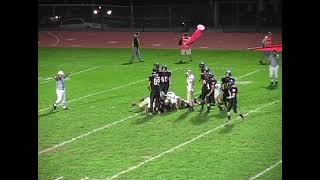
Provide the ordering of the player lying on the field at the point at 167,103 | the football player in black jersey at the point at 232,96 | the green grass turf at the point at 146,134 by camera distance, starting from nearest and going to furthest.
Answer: the green grass turf at the point at 146,134
the football player in black jersey at the point at 232,96
the player lying on the field at the point at 167,103

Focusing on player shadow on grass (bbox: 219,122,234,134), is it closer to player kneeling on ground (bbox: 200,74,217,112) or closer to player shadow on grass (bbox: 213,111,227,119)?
player shadow on grass (bbox: 213,111,227,119)

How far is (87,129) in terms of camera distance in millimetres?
21312

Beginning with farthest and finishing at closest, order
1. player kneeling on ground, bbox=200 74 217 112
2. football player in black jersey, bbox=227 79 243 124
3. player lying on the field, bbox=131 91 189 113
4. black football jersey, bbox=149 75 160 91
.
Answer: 1. player lying on the field, bbox=131 91 189 113
2. player kneeling on ground, bbox=200 74 217 112
3. black football jersey, bbox=149 75 160 91
4. football player in black jersey, bbox=227 79 243 124

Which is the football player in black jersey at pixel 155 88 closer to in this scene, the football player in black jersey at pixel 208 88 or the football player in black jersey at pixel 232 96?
the football player in black jersey at pixel 208 88

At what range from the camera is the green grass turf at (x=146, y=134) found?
16625 millimetres

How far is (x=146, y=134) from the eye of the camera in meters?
20.5

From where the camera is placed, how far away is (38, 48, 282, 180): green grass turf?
1662 cm

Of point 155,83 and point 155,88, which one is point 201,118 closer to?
point 155,88

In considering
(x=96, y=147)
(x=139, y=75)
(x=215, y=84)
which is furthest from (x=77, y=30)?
(x=96, y=147)

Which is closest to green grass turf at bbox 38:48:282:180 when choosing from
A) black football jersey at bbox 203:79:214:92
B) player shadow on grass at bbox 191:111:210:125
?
player shadow on grass at bbox 191:111:210:125

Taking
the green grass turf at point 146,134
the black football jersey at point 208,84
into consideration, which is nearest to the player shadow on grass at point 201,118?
the green grass turf at point 146,134

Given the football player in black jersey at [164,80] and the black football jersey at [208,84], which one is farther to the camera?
the football player in black jersey at [164,80]

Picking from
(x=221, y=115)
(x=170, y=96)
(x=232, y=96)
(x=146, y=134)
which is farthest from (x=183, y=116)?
(x=146, y=134)

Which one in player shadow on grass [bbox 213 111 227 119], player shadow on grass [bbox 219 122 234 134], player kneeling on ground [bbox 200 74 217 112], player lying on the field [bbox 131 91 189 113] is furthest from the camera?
player lying on the field [bbox 131 91 189 113]
